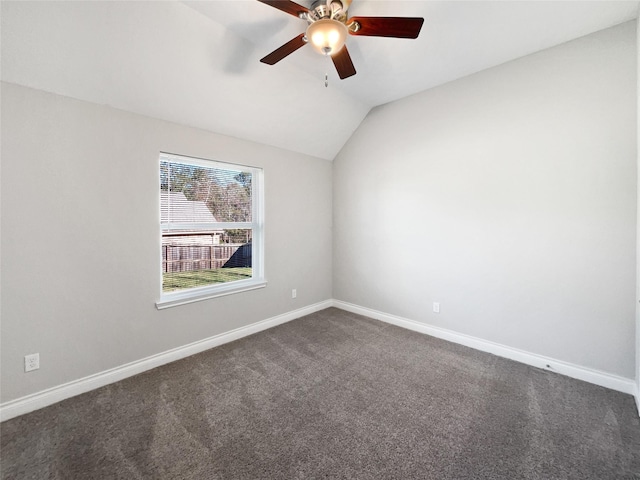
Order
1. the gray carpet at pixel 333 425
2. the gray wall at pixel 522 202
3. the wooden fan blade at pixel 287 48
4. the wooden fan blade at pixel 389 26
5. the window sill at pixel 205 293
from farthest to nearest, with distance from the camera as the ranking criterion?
the window sill at pixel 205 293
the gray wall at pixel 522 202
the wooden fan blade at pixel 287 48
the wooden fan blade at pixel 389 26
the gray carpet at pixel 333 425

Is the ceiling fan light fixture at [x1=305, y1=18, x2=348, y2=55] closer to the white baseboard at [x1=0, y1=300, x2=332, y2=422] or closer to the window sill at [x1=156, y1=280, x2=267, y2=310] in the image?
the window sill at [x1=156, y1=280, x2=267, y2=310]

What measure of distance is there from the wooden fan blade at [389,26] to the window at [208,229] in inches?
76.0

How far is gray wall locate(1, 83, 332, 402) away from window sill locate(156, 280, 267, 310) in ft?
0.23

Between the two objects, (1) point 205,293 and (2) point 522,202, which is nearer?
(2) point 522,202

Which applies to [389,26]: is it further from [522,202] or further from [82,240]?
[82,240]

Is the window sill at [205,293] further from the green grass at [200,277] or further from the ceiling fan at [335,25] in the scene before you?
the ceiling fan at [335,25]

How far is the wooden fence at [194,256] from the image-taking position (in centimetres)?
270

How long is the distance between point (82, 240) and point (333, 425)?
2301 millimetres

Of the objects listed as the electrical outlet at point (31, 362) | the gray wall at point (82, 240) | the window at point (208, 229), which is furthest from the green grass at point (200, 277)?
the electrical outlet at point (31, 362)

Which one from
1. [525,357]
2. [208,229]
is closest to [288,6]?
[208,229]

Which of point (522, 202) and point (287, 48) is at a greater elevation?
point (287, 48)

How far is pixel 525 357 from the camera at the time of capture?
8.34 feet

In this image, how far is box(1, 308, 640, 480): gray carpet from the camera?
147cm

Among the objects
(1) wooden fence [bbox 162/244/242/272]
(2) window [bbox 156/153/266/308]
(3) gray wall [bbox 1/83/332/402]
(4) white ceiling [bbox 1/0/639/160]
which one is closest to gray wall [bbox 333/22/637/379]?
(4) white ceiling [bbox 1/0/639/160]
